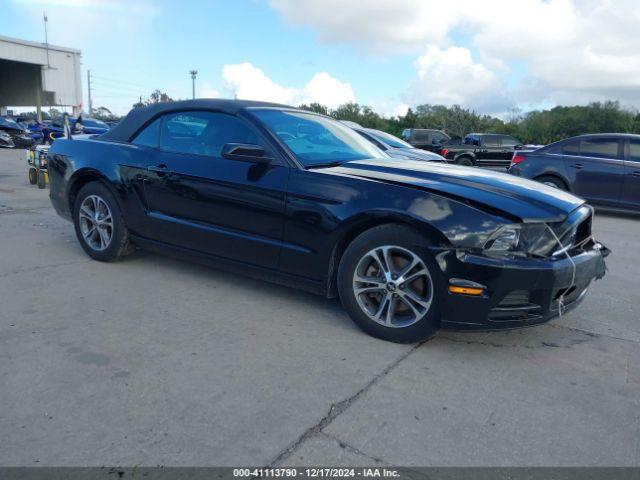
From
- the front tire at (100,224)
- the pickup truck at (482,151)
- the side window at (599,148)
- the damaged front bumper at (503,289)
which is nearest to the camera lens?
the damaged front bumper at (503,289)

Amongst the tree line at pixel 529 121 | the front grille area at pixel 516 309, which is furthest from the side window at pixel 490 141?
the front grille area at pixel 516 309

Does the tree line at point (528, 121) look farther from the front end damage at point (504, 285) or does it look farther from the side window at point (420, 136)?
the front end damage at point (504, 285)

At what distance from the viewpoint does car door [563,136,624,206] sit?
9180 mm

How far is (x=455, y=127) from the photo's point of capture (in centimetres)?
4525

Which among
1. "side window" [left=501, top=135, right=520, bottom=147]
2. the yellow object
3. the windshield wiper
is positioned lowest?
the yellow object

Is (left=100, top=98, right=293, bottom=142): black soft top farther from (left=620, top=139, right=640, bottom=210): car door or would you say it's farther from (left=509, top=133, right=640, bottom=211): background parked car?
(left=620, top=139, right=640, bottom=210): car door

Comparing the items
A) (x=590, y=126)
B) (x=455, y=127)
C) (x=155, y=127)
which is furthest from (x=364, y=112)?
(x=155, y=127)

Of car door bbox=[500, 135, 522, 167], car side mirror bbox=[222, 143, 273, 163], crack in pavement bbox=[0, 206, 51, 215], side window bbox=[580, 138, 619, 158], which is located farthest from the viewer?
car door bbox=[500, 135, 522, 167]

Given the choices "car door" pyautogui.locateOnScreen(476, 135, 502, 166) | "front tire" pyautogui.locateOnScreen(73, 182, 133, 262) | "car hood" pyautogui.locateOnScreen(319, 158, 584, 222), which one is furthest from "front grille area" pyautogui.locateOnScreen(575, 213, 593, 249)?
"car door" pyautogui.locateOnScreen(476, 135, 502, 166)

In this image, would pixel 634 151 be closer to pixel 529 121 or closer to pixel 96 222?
pixel 96 222

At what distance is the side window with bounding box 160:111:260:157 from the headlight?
190cm

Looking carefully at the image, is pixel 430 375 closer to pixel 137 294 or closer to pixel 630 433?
pixel 630 433

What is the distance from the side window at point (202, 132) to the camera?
13.8 feet

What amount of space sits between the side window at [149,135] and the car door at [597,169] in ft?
24.9
